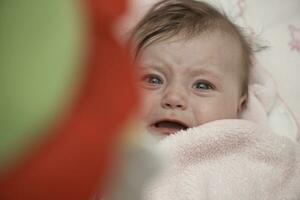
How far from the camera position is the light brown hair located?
1.01 meters

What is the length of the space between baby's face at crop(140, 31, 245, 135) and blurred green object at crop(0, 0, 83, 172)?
0.59 m

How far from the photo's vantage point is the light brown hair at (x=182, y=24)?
3.32 ft

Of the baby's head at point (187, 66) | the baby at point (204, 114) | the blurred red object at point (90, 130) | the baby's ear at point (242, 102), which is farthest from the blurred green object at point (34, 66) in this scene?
the baby's ear at point (242, 102)

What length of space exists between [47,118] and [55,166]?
3cm

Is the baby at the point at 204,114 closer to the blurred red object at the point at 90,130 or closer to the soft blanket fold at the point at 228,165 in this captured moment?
the soft blanket fold at the point at 228,165

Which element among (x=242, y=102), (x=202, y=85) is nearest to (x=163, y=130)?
(x=202, y=85)

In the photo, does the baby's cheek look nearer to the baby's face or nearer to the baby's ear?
the baby's face

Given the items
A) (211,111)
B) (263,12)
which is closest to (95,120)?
(211,111)

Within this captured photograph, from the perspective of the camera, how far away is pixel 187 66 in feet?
3.20

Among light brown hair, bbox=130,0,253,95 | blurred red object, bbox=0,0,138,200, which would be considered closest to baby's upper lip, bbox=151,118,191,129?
light brown hair, bbox=130,0,253,95

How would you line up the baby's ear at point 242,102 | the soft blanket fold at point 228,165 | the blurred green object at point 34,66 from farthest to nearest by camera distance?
the baby's ear at point 242,102 < the soft blanket fold at point 228,165 < the blurred green object at point 34,66

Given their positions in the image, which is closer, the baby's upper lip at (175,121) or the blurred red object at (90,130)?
the blurred red object at (90,130)

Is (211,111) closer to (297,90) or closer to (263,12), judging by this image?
(297,90)

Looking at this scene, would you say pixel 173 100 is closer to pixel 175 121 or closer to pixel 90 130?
pixel 175 121
